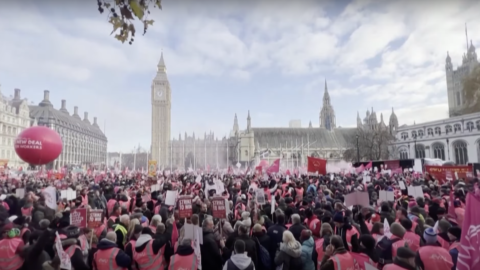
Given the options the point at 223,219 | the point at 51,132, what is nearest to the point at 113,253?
the point at 223,219

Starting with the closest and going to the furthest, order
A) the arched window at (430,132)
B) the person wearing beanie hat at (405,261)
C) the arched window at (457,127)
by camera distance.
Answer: the person wearing beanie hat at (405,261) < the arched window at (457,127) < the arched window at (430,132)

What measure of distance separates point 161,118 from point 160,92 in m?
8.36

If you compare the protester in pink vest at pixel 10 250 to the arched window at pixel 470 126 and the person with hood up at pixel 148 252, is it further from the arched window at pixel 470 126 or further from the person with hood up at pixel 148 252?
the arched window at pixel 470 126

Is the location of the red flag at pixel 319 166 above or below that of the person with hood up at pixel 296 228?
above

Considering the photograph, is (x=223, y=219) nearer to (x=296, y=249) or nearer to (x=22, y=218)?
(x=296, y=249)

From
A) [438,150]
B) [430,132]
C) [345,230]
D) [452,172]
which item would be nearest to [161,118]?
[430,132]

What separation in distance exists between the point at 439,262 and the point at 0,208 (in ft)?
31.6

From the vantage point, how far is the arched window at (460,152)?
4988 centimetres

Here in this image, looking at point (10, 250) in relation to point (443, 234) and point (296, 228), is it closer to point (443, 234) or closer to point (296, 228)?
point (296, 228)

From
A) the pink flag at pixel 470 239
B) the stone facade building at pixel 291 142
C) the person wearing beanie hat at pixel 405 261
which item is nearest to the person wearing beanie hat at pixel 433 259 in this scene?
the person wearing beanie hat at pixel 405 261

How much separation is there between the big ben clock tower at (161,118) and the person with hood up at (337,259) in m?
91.1

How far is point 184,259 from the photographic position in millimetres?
4629

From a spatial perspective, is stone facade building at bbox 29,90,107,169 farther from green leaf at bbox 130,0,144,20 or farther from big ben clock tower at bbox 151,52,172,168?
green leaf at bbox 130,0,144,20

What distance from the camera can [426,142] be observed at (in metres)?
57.2
